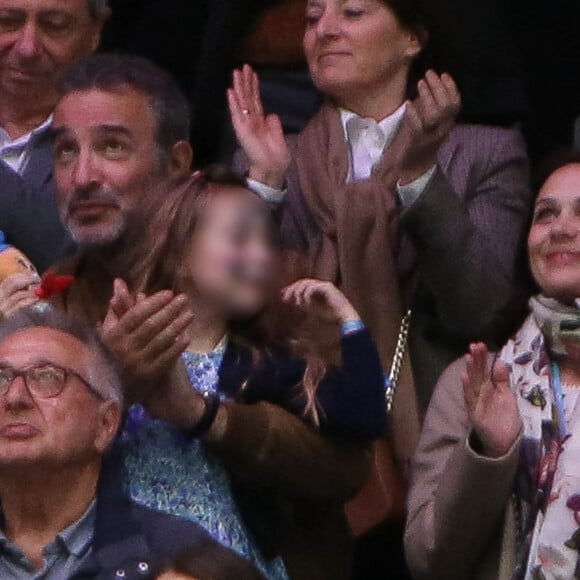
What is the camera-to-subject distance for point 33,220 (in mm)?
6117

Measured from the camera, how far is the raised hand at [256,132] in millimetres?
5883

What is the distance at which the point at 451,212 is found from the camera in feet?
19.1

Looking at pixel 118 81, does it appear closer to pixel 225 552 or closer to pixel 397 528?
pixel 397 528

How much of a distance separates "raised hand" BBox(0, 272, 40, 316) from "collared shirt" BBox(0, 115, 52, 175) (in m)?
0.64

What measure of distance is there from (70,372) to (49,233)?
901 mm

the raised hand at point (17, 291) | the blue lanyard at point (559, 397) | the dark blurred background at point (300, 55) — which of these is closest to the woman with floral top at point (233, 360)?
the raised hand at point (17, 291)

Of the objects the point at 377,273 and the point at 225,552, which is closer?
the point at 225,552

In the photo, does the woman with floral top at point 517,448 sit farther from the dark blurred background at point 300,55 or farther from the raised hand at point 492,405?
the dark blurred background at point 300,55

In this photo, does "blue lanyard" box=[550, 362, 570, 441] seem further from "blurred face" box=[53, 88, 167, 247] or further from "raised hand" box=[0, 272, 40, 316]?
"raised hand" box=[0, 272, 40, 316]

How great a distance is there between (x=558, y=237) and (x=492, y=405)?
497 mm

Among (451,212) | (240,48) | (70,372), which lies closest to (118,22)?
(240,48)

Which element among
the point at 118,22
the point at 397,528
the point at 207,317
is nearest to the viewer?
the point at 207,317

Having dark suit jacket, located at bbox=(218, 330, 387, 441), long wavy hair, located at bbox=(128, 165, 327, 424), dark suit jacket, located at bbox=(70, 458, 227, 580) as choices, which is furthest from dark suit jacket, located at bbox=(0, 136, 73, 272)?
dark suit jacket, located at bbox=(70, 458, 227, 580)

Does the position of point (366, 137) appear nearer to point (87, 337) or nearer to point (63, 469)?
point (87, 337)
